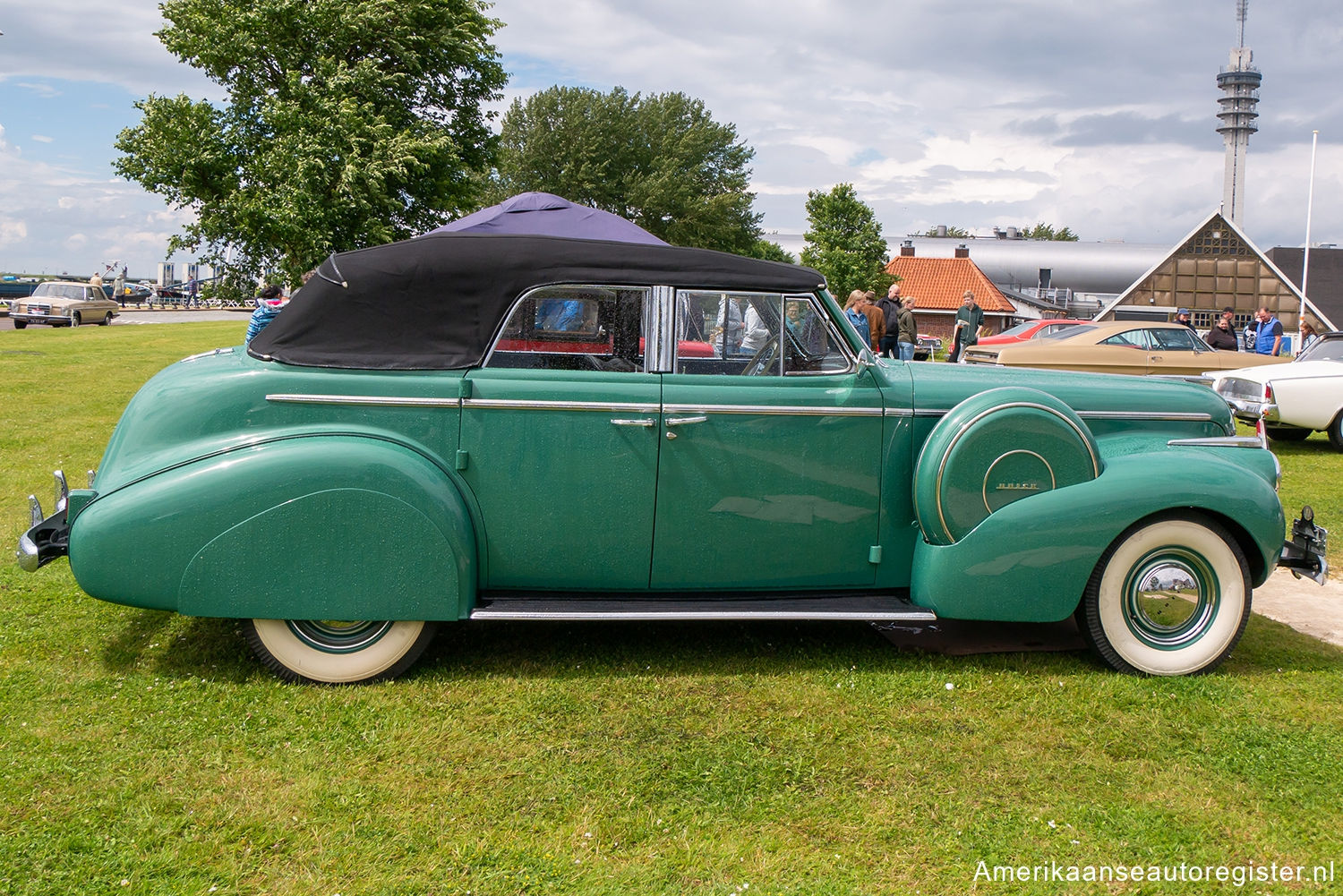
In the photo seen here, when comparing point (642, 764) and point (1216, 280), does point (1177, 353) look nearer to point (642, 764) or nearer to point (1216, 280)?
point (642, 764)

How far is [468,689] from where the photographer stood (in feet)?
13.7

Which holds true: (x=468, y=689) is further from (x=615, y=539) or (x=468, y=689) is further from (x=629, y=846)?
(x=629, y=846)

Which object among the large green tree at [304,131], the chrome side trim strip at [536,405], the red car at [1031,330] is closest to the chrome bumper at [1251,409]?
the chrome side trim strip at [536,405]

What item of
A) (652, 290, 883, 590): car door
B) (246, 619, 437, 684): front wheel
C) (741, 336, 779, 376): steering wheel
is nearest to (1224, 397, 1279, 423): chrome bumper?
(652, 290, 883, 590): car door

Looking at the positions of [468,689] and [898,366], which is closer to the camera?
[468,689]

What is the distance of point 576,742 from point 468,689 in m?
0.67

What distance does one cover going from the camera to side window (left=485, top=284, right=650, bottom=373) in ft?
14.0

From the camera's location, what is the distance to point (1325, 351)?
479 inches

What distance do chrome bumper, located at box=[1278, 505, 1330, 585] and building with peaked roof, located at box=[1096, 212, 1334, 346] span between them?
176 feet

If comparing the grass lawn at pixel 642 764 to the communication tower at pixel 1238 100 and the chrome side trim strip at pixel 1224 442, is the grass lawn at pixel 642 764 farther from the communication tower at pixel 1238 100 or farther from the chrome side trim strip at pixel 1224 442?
the communication tower at pixel 1238 100

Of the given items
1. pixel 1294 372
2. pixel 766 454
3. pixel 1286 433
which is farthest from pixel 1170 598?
pixel 1286 433

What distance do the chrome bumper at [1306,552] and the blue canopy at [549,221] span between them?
641cm

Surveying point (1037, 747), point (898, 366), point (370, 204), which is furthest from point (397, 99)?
point (1037, 747)

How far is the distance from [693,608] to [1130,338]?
1298 centimetres
